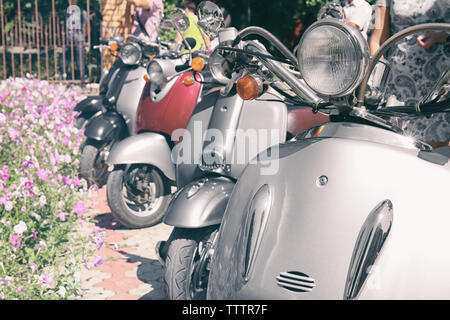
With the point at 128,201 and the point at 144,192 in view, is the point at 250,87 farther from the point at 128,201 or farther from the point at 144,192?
the point at 128,201

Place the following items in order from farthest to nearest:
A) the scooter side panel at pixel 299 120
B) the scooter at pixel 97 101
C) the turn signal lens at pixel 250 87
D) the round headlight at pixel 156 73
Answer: the scooter at pixel 97 101 < the round headlight at pixel 156 73 < the scooter side panel at pixel 299 120 < the turn signal lens at pixel 250 87

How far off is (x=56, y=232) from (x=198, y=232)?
131cm

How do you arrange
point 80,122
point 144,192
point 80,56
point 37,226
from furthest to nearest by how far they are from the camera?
point 80,56 < point 80,122 < point 144,192 < point 37,226

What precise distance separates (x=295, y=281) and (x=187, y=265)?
1.07 m

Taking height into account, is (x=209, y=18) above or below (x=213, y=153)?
above

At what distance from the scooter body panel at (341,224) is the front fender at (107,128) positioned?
10.8ft

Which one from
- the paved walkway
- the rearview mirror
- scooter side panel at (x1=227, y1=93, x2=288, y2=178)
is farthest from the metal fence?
the rearview mirror

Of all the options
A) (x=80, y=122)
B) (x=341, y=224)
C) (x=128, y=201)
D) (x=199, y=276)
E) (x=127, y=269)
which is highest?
(x=341, y=224)

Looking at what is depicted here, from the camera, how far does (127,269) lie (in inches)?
137

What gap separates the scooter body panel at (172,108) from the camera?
393cm

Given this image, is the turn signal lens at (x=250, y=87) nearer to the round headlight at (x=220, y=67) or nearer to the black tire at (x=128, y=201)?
the round headlight at (x=220, y=67)

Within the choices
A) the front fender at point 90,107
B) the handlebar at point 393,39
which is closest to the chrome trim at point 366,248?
the handlebar at point 393,39

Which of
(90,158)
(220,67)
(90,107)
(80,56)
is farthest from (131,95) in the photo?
(80,56)
